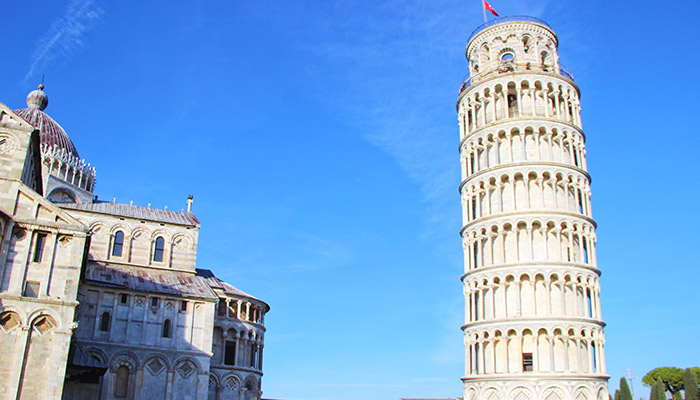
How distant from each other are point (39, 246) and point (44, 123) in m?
37.9

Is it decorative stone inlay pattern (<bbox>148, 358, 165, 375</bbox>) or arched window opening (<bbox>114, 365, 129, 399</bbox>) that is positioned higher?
decorative stone inlay pattern (<bbox>148, 358, 165, 375</bbox>)

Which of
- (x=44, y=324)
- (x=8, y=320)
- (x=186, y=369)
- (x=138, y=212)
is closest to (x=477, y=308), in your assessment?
(x=186, y=369)

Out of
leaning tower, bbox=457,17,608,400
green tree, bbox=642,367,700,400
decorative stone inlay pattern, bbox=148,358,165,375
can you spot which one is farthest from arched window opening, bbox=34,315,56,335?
green tree, bbox=642,367,700,400

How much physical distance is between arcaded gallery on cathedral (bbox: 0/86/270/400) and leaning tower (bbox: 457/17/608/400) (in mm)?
20159

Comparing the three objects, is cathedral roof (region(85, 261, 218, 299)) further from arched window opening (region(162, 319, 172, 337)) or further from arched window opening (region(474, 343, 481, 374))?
arched window opening (region(474, 343, 481, 374))

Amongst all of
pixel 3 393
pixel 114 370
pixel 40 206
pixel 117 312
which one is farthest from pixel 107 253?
pixel 3 393

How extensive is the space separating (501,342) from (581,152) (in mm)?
16445

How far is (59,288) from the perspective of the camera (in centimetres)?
3077

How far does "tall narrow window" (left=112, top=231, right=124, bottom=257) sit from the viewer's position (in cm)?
5100

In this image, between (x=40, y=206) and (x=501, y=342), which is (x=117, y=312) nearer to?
(x=40, y=206)

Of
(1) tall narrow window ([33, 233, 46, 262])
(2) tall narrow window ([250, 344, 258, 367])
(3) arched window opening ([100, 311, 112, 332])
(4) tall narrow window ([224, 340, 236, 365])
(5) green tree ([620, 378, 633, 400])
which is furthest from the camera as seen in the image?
(5) green tree ([620, 378, 633, 400])

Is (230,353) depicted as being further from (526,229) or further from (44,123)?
(44,123)

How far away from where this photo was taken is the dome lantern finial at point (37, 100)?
6871 centimetres

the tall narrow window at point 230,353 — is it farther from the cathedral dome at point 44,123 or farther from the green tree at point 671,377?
the green tree at point 671,377
